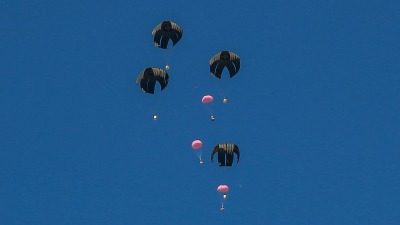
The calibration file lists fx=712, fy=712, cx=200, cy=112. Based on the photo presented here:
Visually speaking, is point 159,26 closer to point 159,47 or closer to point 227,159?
point 159,47

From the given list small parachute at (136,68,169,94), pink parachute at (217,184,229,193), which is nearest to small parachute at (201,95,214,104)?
small parachute at (136,68,169,94)

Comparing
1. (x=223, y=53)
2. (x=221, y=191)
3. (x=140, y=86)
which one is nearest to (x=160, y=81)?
(x=140, y=86)

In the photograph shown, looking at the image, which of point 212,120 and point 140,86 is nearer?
point 212,120

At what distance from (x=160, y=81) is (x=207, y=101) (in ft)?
15.8

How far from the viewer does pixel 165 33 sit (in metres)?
67.3

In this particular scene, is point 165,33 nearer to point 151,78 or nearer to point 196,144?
point 151,78

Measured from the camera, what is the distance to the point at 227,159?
6631 cm

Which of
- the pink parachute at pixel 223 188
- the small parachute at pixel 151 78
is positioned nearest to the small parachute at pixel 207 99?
the small parachute at pixel 151 78

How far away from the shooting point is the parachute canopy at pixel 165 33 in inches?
2648

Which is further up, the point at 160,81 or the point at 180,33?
the point at 180,33

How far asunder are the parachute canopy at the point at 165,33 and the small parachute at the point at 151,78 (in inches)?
105

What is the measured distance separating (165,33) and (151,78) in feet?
15.0

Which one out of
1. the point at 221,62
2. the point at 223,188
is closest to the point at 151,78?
the point at 221,62

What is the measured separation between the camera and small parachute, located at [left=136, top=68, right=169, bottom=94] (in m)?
66.3
